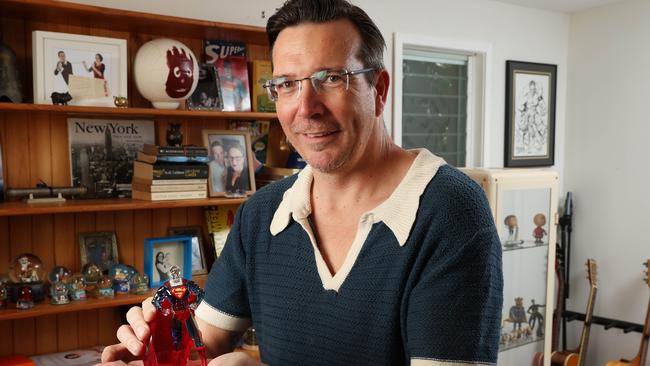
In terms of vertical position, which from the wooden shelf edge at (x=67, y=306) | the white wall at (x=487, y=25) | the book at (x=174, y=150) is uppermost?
the white wall at (x=487, y=25)

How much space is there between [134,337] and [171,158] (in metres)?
1.45

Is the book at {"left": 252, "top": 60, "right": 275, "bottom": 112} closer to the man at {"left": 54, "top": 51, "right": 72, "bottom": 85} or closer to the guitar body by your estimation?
the man at {"left": 54, "top": 51, "right": 72, "bottom": 85}

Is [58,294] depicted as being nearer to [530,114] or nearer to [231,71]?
[231,71]

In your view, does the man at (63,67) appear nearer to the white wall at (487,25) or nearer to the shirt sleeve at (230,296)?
the white wall at (487,25)

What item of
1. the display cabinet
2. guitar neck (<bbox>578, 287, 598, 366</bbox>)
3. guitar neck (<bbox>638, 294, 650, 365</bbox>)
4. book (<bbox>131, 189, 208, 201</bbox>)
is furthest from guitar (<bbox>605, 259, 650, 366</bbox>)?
book (<bbox>131, 189, 208, 201</bbox>)

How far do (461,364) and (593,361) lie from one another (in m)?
3.60

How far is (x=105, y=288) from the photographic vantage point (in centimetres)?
226

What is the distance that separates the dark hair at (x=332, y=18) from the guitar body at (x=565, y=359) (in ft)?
10.4

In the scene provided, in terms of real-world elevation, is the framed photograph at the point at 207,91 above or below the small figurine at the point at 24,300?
above

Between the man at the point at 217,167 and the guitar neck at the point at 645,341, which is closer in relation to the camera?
the man at the point at 217,167

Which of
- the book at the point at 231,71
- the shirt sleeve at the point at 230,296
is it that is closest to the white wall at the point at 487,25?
the book at the point at 231,71

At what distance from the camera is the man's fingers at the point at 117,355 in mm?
992

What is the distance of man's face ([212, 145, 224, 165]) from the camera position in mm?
2580

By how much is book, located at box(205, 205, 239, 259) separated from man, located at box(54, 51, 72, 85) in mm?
815
